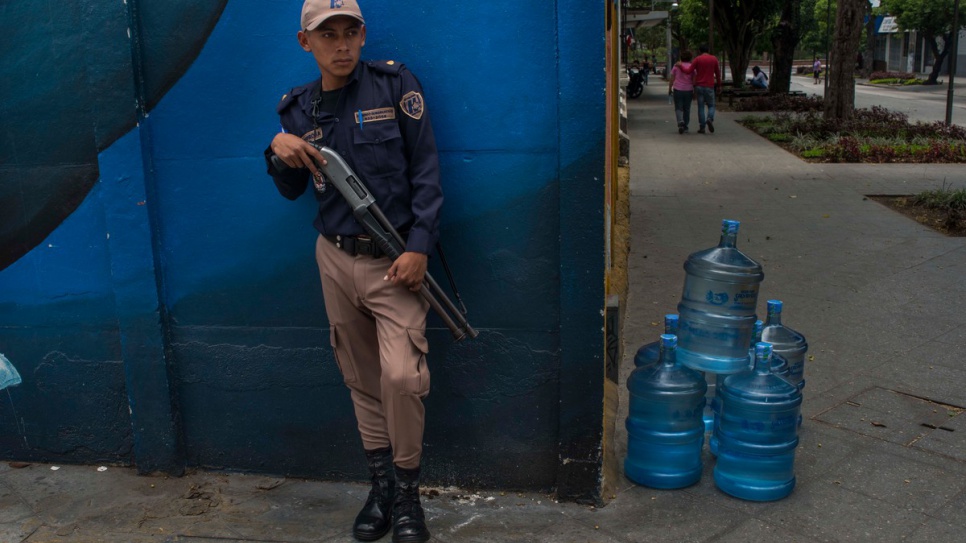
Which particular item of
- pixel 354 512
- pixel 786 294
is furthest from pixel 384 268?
pixel 786 294

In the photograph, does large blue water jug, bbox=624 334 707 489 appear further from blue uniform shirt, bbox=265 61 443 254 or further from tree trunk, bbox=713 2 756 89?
tree trunk, bbox=713 2 756 89

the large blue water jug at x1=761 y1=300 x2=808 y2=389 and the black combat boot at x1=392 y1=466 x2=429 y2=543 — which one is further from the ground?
the large blue water jug at x1=761 y1=300 x2=808 y2=389

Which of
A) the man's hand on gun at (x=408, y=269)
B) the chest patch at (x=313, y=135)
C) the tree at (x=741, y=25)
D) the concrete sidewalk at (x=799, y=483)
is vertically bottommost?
the concrete sidewalk at (x=799, y=483)

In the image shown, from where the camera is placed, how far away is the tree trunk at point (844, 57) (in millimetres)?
17000

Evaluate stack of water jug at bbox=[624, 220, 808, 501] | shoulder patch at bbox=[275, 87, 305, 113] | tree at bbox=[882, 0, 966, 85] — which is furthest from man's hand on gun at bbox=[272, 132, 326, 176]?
tree at bbox=[882, 0, 966, 85]

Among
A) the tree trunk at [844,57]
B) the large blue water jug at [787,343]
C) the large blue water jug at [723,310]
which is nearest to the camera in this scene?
the large blue water jug at [723,310]

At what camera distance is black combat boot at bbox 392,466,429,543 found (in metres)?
3.49

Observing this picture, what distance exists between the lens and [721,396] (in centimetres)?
402

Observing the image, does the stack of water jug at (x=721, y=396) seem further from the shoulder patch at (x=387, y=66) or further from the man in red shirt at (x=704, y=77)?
the man in red shirt at (x=704, y=77)

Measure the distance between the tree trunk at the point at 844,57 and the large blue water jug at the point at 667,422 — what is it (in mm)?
15125

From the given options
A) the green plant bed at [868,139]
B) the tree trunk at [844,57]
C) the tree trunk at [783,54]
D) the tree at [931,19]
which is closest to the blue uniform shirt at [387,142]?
the green plant bed at [868,139]

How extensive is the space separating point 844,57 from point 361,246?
16078mm

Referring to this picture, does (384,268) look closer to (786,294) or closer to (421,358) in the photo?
(421,358)

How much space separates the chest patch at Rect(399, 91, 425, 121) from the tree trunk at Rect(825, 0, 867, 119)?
1572cm
